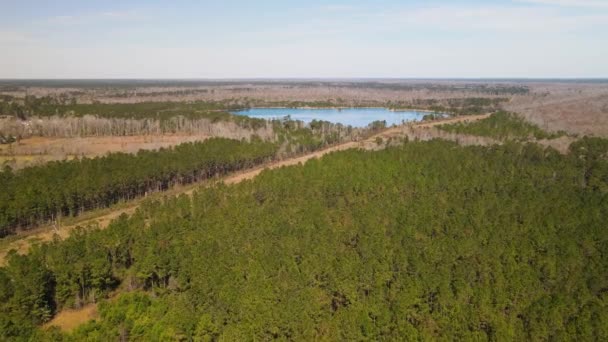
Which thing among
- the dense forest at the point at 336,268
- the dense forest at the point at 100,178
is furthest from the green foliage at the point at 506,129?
the dense forest at the point at 100,178

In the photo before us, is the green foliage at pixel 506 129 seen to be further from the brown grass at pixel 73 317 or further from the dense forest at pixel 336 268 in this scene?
the brown grass at pixel 73 317

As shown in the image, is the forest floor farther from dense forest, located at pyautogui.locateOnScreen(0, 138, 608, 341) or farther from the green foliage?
the green foliage

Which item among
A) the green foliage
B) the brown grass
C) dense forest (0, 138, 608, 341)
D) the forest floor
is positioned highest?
the green foliage

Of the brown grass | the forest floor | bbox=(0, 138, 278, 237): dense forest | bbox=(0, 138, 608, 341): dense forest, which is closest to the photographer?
bbox=(0, 138, 608, 341): dense forest

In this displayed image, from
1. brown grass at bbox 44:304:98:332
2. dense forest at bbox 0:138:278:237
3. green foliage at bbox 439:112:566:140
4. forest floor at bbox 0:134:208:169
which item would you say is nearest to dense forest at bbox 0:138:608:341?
brown grass at bbox 44:304:98:332

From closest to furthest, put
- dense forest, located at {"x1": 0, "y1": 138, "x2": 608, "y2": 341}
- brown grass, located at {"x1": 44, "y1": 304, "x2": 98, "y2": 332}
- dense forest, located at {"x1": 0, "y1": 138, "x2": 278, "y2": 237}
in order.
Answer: dense forest, located at {"x1": 0, "y1": 138, "x2": 608, "y2": 341}, brown grass, located at {"x1": 44, "y1": 304, "x2": 98, "y2": 332}, dense forest, located at {"x1": 0, "y1": 138, "x2": 278, "y2": 237}

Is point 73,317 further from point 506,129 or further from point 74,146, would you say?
point 506,129

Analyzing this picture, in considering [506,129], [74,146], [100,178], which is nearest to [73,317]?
[100,178]
